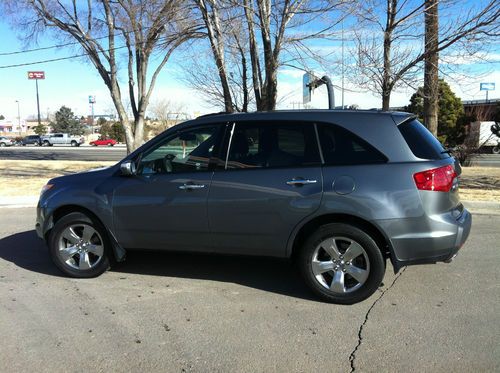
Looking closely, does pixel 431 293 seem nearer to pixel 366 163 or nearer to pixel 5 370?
pixel 366 163

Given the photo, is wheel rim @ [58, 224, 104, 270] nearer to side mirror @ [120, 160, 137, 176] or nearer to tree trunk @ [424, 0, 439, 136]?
side mirror @ [120, 160, 137, 176]

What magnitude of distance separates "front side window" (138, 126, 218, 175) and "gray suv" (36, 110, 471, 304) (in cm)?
1

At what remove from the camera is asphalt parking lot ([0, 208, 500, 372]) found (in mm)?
3221

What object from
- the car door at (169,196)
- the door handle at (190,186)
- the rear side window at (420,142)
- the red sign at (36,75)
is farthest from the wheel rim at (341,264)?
the red sign at (36,75)

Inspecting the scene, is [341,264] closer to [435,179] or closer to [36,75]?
[435,179]

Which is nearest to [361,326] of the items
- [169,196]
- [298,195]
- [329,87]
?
[298,195]

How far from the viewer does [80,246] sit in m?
4.94

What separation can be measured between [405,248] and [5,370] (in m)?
3.12

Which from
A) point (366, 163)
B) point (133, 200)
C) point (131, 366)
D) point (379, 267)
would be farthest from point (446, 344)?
point (133, 200)

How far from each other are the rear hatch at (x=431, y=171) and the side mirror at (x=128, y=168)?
2.57 m

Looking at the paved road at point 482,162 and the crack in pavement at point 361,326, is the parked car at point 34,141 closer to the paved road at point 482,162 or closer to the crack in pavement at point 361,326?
the paved road at point 482,162

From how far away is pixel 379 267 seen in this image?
403 cm

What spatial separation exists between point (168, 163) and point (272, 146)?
43.4 inches

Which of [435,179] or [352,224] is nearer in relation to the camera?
[435,179]
